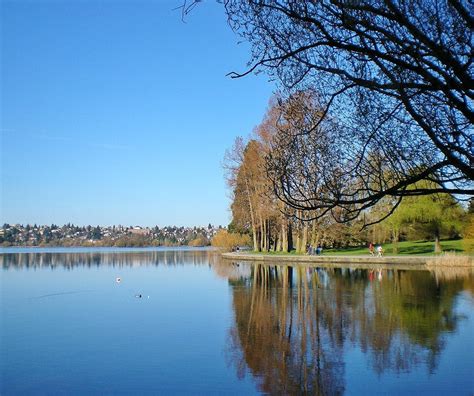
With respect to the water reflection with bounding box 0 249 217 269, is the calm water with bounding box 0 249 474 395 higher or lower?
lower

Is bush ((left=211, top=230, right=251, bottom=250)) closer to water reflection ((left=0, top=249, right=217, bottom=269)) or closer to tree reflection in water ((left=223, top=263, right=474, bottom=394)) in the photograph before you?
water reflection ((left=0, top=249, right=217, bottom=269))

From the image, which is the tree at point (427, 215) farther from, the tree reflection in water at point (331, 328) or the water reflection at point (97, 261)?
the tree reflection in water at point (331, 328)

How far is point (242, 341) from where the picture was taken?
36.1 ft

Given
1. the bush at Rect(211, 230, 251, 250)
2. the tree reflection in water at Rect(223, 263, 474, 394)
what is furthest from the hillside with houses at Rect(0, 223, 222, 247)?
the tree reflection in water at Rect(223, 263, 474, 394)

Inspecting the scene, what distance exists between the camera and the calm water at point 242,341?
820cm

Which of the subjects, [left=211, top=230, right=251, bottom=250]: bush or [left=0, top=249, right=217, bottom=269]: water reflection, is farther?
[left=211, top=230, right=251, bottom=250]: bush

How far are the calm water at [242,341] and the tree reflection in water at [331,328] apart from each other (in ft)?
0.09

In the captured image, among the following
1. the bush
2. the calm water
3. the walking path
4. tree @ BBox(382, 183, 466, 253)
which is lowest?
the calm water

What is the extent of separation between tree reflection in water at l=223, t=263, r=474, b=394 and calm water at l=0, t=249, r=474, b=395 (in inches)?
1.1

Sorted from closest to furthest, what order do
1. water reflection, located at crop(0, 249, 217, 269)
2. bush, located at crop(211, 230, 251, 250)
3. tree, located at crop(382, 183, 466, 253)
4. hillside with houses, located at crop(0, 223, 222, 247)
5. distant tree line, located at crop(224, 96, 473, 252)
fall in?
distant tree line, located at crop(224, 96, 473, 252)
tree, located at crop(382, 183, 466, 253)
water reflection, located at crop(0, 249, 217, 269)
bush, located at crop(211, 230, 251, 250)
hillside with houses, located at crop(0, 223, 222, 247)

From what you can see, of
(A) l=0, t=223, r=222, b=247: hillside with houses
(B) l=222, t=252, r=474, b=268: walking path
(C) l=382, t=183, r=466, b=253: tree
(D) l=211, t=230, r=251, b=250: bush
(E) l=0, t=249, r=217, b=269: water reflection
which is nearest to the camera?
(B) l=222, t=252, r=474, b=268: walking path

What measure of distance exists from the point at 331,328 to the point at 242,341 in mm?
2389

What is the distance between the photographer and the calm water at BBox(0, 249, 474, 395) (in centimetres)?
820

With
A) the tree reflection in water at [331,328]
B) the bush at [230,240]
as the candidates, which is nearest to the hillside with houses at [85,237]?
the bush at [230,240]
